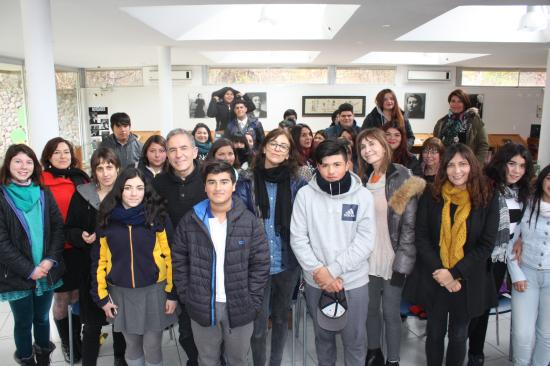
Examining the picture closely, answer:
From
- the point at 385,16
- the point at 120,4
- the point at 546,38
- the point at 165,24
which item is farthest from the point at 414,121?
the point at 120,4

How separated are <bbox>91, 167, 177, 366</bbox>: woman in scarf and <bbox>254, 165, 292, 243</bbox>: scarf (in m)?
0.58

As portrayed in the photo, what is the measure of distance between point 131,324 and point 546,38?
345 inches

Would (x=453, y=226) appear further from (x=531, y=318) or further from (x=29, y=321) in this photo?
(x=29, y=321)

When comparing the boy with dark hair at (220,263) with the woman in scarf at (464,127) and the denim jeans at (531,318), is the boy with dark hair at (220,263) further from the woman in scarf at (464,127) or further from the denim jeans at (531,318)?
the woman in scarf at (464,127)

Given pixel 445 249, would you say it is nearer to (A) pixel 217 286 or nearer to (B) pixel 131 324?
(A) pixel 217 286

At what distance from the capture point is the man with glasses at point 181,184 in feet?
7.89

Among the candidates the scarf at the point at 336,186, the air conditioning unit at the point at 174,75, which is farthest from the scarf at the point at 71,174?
the air conditioning unit at the point at 174,75

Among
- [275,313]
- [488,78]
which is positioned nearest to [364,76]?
[488,78]

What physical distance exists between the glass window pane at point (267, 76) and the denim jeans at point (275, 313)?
33.2ft

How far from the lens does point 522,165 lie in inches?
95.9

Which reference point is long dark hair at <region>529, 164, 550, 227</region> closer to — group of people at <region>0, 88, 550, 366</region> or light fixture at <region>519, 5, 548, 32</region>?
group of people at <region>0, 88, 550, 366</region>

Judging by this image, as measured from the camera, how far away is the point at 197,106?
11.8 m

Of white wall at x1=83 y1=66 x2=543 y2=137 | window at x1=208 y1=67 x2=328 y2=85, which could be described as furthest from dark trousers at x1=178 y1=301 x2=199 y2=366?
window at x1=208 y1=67 x2=328 y2=85

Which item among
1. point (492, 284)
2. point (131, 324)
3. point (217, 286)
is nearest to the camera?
point (217, 286)
